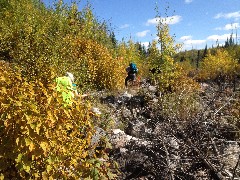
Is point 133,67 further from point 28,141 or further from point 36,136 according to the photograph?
point 28,141

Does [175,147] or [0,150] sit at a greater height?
[0,150]

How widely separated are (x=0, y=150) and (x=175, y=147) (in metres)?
3.65

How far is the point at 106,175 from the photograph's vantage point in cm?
424

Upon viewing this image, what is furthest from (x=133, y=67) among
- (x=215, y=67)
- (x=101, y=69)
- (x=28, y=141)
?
(x=215, y=67)

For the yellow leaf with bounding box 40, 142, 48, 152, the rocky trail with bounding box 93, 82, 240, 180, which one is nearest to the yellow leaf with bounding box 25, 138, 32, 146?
the yellow leaf with bounding box 40, 142, 48, 152

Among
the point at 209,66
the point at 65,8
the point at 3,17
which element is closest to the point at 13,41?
the point at 3,17

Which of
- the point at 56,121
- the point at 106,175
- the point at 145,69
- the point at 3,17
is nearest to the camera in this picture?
the point at 56,121

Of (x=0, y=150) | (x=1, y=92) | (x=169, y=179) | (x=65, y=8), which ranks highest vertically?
(x=65, y=8)

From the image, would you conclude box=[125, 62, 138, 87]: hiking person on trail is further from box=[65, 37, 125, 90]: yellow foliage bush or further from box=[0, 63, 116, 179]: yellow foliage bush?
box=[0, 63, 116, 179]: yellow foliage bush

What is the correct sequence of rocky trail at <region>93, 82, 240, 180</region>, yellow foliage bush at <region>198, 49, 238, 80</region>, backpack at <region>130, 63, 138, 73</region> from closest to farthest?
rocky trail at <region>93, 82, 240, 180</region> < backpack at <region>130, 63, 138, 73</region> < yellow foliage bush at <region>198, 49, 238, 80</region>

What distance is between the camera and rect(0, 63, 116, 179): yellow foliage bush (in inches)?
133

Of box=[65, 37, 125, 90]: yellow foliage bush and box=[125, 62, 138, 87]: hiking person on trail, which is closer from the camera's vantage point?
box=[125, 62, 138, 87]: hiking person on trail

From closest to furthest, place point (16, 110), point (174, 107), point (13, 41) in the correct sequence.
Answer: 1. point (16, 110)
2. point (174, 107)
3. point (13, 41)

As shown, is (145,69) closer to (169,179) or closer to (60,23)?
(60,23)
